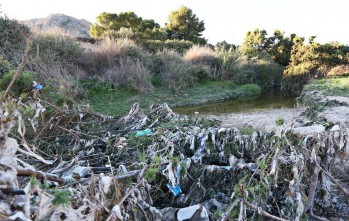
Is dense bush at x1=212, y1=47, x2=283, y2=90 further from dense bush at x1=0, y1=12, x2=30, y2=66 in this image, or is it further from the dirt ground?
dense bush at x1=0, y1=12, x2=30, y2=66

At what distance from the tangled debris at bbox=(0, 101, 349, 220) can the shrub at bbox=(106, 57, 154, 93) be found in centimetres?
737

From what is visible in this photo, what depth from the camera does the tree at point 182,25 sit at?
93.3 feet

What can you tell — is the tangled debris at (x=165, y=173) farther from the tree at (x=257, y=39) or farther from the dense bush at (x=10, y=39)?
the tree at (x=257, y=39)

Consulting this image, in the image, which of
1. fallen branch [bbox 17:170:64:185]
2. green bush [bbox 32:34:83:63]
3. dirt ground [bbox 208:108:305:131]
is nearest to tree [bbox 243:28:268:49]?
green bush [bbox 32:34:83:63]

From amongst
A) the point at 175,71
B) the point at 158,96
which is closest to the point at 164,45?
the point at 175,71

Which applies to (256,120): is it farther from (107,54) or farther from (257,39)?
(257,39)

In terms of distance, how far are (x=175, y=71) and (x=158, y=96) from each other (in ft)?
7.91

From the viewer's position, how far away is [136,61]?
12469mm

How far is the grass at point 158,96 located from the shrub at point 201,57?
153 cm

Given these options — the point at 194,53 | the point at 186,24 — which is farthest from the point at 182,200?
the point at 186,24

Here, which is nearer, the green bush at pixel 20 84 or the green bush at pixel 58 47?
the green bush at pixel 20 84

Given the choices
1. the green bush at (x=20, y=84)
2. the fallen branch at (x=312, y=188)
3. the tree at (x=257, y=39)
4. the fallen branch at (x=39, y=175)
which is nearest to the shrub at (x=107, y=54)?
the green bush at (x=20, y=84)

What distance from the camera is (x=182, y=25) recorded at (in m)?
28.8

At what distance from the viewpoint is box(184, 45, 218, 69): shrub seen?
15.7 m
